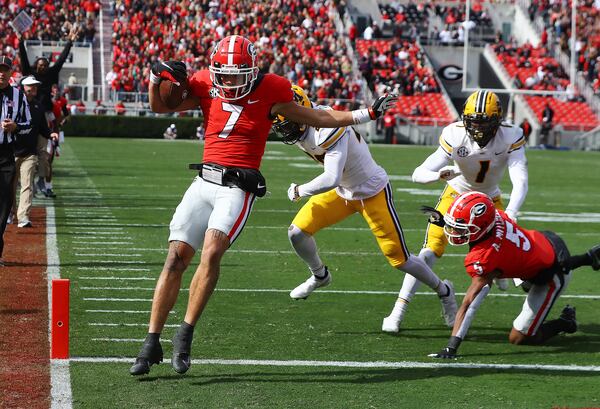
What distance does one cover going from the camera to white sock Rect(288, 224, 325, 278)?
26.6 feet

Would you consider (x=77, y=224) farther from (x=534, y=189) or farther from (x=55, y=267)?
(x=534, y=189)

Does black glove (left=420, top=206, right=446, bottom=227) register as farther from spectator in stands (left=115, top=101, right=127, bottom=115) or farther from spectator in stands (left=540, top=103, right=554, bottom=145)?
spectator in stands (left=540, top=103, right=554, bottom=145)

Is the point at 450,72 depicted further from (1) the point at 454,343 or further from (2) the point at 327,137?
(1) the point at 454,343

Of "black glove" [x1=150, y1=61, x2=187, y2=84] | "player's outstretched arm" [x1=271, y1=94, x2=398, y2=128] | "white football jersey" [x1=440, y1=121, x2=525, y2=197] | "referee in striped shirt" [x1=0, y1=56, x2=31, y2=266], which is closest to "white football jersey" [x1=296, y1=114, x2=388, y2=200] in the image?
"white football jersey" [x1=440, y1=121, x2=525, y2=197]

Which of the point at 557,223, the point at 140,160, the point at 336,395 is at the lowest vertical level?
the point at 140,160

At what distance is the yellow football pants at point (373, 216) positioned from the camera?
7.79 m

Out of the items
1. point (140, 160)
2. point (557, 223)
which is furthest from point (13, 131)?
point (140, 160)

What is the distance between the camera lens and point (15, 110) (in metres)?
9.82

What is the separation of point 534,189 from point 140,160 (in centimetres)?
949

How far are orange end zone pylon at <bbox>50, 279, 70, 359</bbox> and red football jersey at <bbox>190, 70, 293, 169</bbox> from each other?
107cm

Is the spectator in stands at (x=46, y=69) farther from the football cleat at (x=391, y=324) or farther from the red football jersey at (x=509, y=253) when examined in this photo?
the red football jersey at (x=509, y=253)

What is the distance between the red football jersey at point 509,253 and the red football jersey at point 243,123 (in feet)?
4.74

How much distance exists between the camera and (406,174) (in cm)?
2358

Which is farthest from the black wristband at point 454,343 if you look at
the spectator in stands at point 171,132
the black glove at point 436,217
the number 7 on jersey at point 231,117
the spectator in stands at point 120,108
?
the spectator in stands at point 120,108
